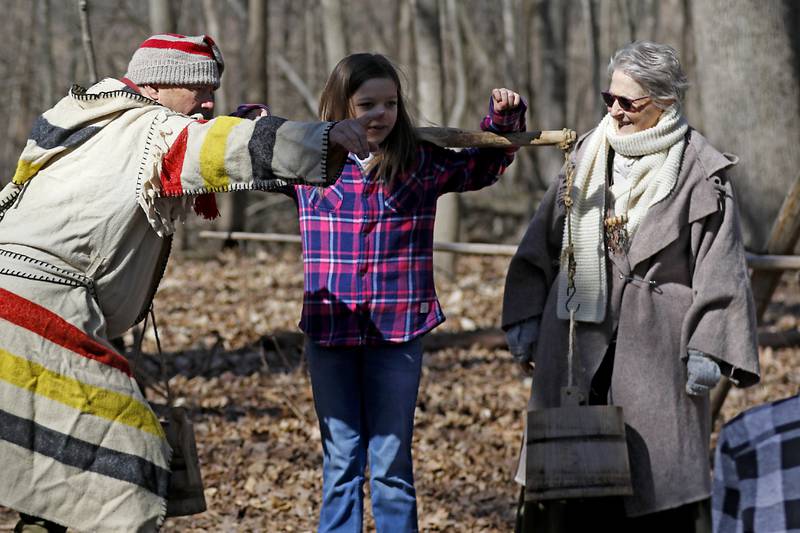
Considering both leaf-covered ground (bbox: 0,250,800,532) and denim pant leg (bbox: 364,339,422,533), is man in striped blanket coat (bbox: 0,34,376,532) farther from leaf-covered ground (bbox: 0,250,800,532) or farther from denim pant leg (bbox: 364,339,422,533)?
leaf-covered ground (bbox: 0,250,800,532)

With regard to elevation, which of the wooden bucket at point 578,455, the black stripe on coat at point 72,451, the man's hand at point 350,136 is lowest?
the wooden bucket at point 578,455

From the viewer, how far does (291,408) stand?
7238mm

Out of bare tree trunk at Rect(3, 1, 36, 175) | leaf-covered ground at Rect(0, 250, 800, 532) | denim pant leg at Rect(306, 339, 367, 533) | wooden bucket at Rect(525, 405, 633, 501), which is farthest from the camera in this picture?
bare tree trunk at Rect(3, 1, 36, 175)

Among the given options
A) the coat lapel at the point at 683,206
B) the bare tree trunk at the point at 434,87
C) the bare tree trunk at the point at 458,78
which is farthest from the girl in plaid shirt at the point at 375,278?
the bare tree trunk at the point at 458,78

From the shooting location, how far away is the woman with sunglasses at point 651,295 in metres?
3.85

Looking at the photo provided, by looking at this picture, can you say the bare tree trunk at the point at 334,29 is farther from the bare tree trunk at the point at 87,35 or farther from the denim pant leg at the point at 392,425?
the denim pant leg at the point at 392,425

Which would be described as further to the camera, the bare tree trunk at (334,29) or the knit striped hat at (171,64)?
the bare tree trunk at (334,29)

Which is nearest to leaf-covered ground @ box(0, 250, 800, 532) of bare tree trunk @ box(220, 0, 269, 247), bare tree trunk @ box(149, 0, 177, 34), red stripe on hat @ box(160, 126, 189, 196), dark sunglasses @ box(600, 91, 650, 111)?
red stripe on hat @ box(160, 126, 189, 196)

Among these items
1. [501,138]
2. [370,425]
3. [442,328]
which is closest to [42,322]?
[370,425]

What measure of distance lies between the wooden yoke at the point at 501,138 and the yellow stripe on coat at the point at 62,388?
1.51 metres

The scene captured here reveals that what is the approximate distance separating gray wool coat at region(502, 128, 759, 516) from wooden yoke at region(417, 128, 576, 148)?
0.30m

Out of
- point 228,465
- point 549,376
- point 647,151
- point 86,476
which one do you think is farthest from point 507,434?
point 86,476

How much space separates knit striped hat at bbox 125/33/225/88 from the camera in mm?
3385

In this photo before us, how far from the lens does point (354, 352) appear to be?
13.4 ft
